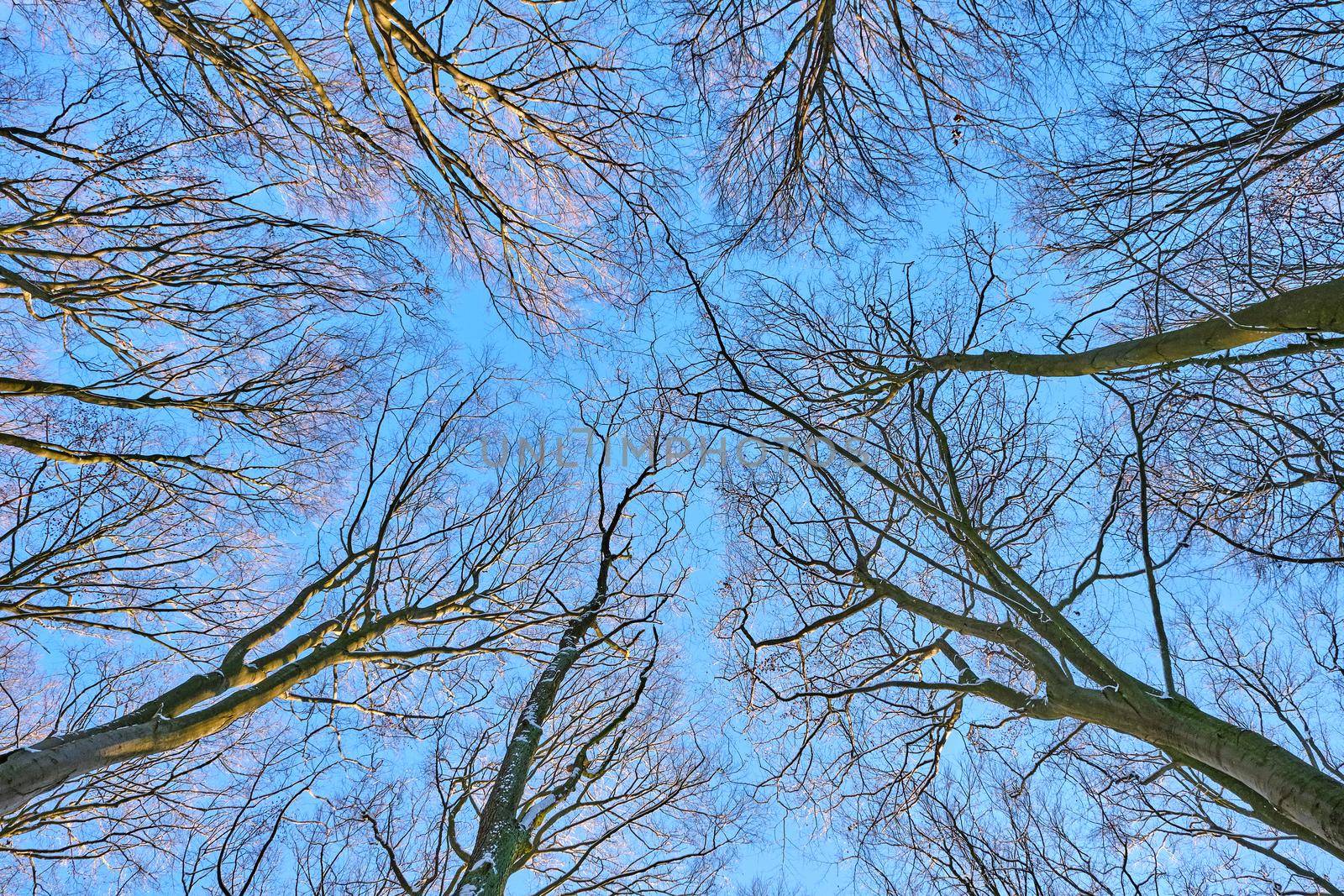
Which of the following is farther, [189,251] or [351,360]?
[351,360]

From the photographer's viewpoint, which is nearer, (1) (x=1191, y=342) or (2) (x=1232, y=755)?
(2) (x=1232, y=755)

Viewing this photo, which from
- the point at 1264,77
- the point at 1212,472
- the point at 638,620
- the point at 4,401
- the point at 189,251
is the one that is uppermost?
the point at 1264,77

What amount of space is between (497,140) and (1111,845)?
7.47 meters

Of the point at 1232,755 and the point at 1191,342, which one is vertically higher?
the point at 1191,342

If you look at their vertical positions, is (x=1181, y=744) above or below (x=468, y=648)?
below

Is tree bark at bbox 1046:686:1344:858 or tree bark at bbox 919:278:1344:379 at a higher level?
tree bark at bbox 919:278:1344:379

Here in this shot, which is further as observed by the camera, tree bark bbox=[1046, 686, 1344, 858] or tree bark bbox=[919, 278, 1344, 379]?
tree bark bbox=[919, 278, 1344, 379]

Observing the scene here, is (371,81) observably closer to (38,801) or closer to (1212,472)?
(38,801)

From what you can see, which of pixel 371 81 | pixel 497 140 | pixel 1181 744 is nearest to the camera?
pixel 1181 744

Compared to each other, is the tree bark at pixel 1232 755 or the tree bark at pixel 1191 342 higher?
the tree bark at pixel 1191 342

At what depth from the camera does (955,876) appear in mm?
4934

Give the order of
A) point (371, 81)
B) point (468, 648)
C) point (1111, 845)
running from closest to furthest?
1. point (371, 81)
2. point (468, 648)
3. point (1111, 845)

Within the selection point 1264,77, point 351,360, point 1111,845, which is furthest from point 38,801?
point 1264,77

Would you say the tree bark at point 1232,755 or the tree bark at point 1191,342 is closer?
the tree bark at point 1232,755
